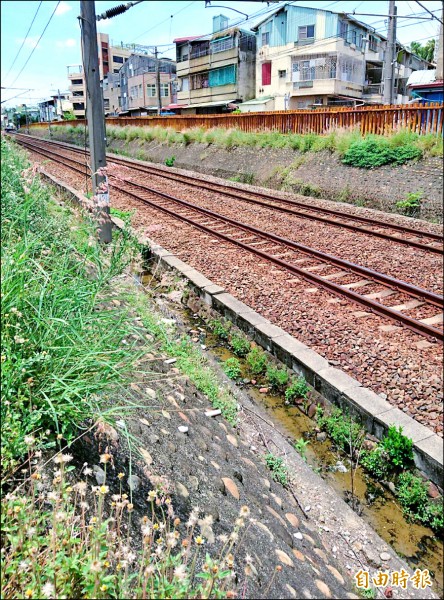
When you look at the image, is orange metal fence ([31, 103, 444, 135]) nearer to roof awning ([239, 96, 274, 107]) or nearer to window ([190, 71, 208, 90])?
roof awning ([239, 96, 274, 107])

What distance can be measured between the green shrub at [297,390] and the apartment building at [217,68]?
4430 cm

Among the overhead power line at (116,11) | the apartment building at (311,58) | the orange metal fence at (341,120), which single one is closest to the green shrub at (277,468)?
the overhead power line at (116,11)

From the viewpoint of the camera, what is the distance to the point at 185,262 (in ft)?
27.9

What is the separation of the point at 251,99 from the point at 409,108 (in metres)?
34.5

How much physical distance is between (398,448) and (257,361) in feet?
6.86

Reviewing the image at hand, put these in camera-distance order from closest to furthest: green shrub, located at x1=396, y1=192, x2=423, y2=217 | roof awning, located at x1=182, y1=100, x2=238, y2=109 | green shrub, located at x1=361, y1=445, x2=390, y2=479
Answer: green shrub, located at x1=361, y1=445, x2=390, y2=479, green shrub, located at x1=396, y1=192, x2=423, y2=217, roof awning, located at x1=182, y1=100, x2=238, y2=109

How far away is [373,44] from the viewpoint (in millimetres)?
43594

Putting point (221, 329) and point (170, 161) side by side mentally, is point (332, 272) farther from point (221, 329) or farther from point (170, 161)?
point (170, 161)

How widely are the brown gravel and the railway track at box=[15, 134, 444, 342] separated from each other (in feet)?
0.49

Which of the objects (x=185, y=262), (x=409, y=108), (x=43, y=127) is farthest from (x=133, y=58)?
(x=185, y=262)

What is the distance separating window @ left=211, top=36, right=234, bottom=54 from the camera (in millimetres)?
44219

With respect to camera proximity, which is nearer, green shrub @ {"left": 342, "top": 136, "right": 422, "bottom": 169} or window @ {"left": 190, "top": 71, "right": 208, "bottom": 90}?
green shrub @ {"left": 342, "top": 136, "right": 422, "bottom": 169}

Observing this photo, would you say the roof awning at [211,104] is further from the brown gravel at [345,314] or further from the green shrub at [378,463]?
the green shrub at [378,463]

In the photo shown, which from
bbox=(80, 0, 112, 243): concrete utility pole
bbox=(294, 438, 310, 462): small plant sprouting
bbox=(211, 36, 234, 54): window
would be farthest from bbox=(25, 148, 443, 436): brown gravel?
bbox=(211, 36, 234, 54): window
